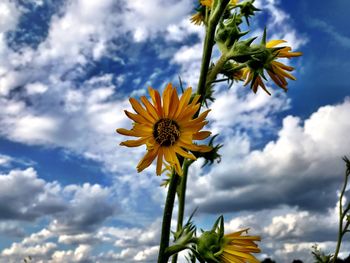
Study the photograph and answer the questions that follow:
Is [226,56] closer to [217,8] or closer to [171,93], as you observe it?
[217,8]

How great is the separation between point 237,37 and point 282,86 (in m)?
0.48

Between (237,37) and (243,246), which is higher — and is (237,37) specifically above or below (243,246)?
above

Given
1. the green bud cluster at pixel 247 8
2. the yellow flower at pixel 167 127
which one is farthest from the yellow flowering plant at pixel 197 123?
the green bud cluster at pixel 247 8

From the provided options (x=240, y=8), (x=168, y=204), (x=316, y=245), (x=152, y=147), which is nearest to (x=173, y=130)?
(x=152, y=147)

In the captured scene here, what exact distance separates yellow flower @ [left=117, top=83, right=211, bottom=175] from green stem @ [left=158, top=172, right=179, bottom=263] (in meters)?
0.19

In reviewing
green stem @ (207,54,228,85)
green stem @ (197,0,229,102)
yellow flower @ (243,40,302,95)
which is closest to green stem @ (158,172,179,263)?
green stem @ (197,0,229,102)

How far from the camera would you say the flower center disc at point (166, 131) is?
260 centimetres

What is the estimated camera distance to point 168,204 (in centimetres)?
273

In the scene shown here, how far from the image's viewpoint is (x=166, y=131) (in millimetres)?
2621

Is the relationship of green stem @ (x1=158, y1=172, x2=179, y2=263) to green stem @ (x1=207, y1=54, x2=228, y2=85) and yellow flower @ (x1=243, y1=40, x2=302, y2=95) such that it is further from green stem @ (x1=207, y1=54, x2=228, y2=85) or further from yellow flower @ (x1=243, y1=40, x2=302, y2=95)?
yellow flower @ (x1=243, y1=40, x2=302, y2=95)

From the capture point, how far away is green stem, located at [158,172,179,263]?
8.88 ft

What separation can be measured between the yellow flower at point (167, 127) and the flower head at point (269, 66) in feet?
2.51

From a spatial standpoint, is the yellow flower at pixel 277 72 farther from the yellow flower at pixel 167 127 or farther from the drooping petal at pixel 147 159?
the drooping petal at pixel 147 159

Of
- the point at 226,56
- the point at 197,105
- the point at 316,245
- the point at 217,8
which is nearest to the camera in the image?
the point at 197,105
